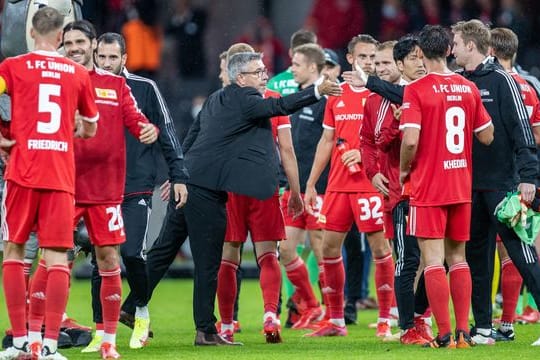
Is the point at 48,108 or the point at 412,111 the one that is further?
the point at 412,111

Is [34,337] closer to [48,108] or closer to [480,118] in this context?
[48,108]

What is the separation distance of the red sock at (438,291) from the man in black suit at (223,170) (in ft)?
5.00

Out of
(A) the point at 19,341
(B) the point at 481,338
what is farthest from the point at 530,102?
(A) the point at 19,341

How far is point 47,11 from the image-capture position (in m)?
8.35

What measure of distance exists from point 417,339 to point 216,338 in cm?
157

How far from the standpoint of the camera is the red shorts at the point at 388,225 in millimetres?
10617

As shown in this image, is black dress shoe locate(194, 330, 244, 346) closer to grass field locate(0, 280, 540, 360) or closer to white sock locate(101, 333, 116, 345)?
grass field locate(0, 280, 540, 360)

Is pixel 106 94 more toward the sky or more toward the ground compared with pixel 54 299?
more toward the sky

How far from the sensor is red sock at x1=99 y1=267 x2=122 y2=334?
30.1ft

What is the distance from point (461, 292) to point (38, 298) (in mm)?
2999

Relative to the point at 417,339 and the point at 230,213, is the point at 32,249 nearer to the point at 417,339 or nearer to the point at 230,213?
the point at 230,213

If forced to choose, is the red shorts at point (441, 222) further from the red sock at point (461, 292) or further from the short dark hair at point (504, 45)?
the short dark hair at point (504, 45)

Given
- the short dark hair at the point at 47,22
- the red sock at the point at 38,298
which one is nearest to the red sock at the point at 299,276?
the red sock at the point at 38,298

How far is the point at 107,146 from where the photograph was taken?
923cm
